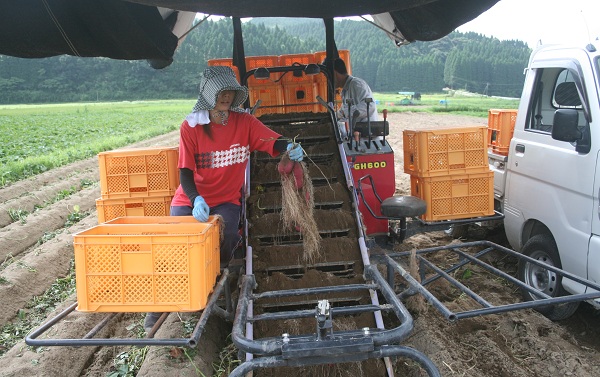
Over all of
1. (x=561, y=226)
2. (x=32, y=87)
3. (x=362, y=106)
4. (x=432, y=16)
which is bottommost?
(x=561, y=226)

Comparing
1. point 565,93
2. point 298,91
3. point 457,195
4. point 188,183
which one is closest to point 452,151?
point 457,195

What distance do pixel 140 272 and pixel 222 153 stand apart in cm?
156

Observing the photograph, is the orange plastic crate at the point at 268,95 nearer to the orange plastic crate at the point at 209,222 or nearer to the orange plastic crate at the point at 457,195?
the orange plastic crate at the point at 457,195

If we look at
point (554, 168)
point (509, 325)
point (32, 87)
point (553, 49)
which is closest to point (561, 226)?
point (554, 168)

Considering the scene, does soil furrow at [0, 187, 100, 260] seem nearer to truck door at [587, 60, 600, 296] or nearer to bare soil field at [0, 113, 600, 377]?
bare soil field at [0, 113, 600, 377]

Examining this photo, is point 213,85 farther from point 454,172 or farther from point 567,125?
point 567,125

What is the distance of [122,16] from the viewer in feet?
14.1

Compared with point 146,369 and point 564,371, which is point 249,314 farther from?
point 564,371

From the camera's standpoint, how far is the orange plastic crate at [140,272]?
9.35 ft

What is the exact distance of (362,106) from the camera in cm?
638

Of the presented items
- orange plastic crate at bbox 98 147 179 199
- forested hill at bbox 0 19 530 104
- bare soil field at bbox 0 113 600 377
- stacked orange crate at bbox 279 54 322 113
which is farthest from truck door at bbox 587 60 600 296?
forested hill at bbox 0 19 530 104

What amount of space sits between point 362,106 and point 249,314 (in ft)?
12.1

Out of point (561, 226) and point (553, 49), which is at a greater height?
point (553, 49)

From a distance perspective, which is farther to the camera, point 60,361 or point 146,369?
point 60,361
